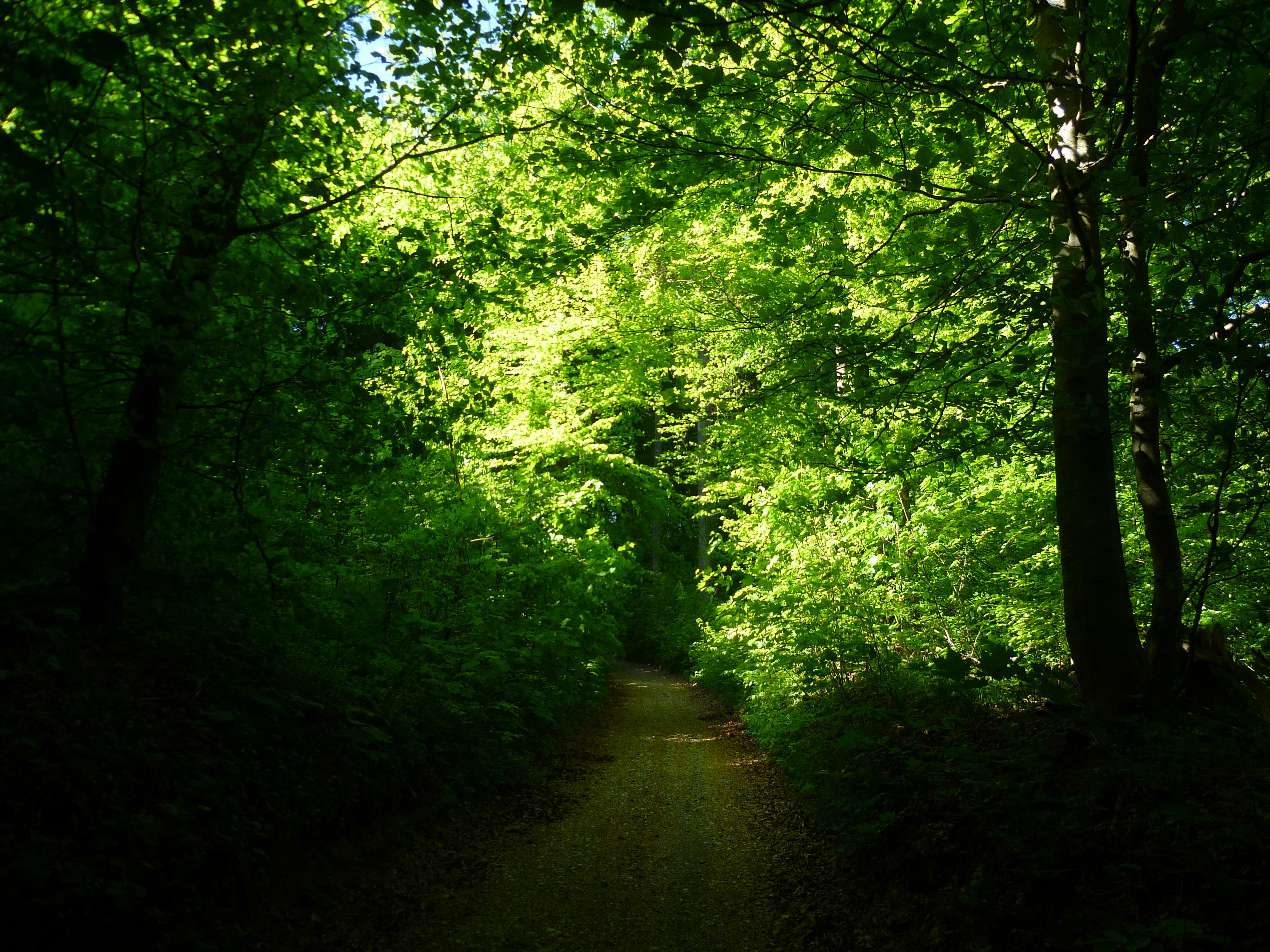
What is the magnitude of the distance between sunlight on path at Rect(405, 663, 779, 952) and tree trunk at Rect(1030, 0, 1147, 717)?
2811 mm

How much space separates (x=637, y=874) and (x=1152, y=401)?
4916mm

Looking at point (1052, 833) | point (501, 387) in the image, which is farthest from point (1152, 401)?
point (501, 387)

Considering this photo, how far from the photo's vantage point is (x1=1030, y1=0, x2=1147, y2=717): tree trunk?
15.9ft

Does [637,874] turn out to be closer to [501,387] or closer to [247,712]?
[247,712]

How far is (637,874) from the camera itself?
19.8 ft

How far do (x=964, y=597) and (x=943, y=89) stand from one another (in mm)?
6183

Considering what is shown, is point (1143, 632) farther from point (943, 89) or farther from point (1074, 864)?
point (943, 89)

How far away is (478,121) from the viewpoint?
6.53m

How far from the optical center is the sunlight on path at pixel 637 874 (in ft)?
15.7

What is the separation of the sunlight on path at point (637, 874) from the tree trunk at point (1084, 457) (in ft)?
9.22

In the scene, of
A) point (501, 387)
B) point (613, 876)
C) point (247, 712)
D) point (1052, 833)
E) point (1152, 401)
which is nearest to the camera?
A: point (1052, 833)

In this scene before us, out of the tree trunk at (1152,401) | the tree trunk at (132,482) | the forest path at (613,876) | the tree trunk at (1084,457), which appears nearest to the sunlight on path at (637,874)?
the forest path at (613,876)

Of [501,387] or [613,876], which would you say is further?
[501,387]

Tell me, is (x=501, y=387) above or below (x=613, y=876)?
above
